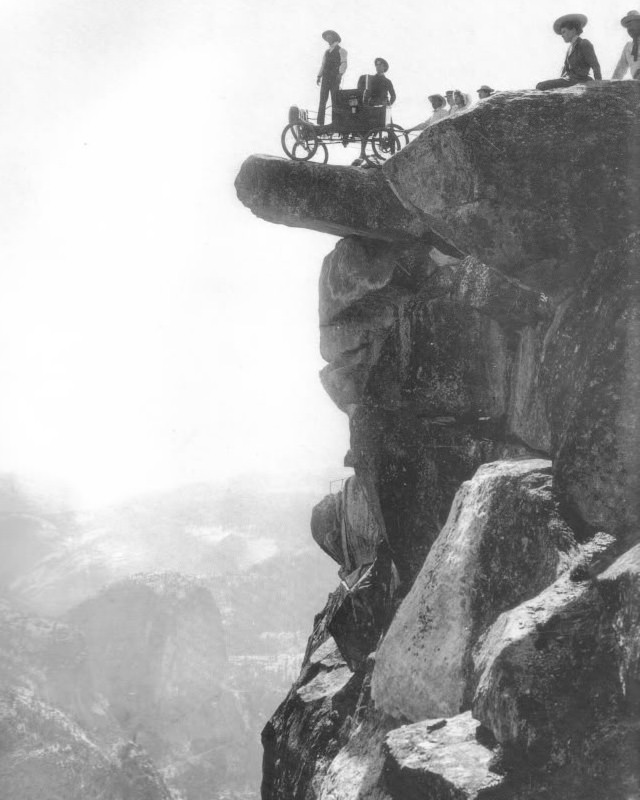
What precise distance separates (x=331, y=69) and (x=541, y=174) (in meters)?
11.4

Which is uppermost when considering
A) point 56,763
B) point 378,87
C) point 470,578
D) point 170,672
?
point 378,87

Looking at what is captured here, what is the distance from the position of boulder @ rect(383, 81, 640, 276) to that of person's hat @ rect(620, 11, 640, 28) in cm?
455

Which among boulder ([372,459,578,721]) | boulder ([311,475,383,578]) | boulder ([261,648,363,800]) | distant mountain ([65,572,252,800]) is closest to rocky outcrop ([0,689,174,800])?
distant mountain ([65,572,252,800])

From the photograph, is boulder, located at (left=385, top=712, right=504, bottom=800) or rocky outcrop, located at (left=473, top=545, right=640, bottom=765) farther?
boulder, located at (left=385, top=712, right=504, bottom=800)

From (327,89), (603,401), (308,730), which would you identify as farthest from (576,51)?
(308,730)

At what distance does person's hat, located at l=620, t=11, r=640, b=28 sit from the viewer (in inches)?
609

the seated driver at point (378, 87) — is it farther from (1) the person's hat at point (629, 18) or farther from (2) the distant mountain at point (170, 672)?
(2) the distant mountain at point (170, 672)

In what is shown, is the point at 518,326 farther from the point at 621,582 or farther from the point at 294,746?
the point at 294,746

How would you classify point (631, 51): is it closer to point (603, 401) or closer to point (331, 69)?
point (331, 69)

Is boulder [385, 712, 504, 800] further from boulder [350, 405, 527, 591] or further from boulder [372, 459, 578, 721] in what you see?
boulder [350, 405, 527, 591]

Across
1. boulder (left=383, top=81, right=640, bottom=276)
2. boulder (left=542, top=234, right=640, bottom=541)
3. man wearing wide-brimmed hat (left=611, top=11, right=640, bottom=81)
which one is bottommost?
boulder (left=542, top=234, right=640, bottom=541)

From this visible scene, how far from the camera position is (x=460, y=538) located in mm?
12109

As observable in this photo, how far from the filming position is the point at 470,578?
11508mm

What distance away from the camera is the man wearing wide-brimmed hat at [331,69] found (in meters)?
21.2
